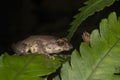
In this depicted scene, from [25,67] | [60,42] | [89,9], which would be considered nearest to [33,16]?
[60,42]

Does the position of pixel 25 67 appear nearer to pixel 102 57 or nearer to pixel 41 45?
pixel 102 57

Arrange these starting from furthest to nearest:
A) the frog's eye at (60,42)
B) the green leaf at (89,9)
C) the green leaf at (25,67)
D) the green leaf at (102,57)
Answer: the frog's eye at (60,42) < the green leaf at (89,9) < the green leaf at (25,67) < the green leaf at (102,57)

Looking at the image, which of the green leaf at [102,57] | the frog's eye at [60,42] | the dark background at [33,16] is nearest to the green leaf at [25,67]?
the green leaf at [102,57]

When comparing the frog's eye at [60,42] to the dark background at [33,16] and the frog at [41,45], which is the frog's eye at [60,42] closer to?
the frog at [41,45]

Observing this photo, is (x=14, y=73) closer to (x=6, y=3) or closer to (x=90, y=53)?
(x=90, y=53)

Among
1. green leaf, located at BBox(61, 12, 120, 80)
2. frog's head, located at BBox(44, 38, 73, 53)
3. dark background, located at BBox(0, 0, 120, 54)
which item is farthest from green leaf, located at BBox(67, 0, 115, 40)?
dark background, located at BBox(0, 0, 120, 54)

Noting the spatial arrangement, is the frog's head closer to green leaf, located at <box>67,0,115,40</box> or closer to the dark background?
green leaf, located at <box>67,0,115,40</box>
